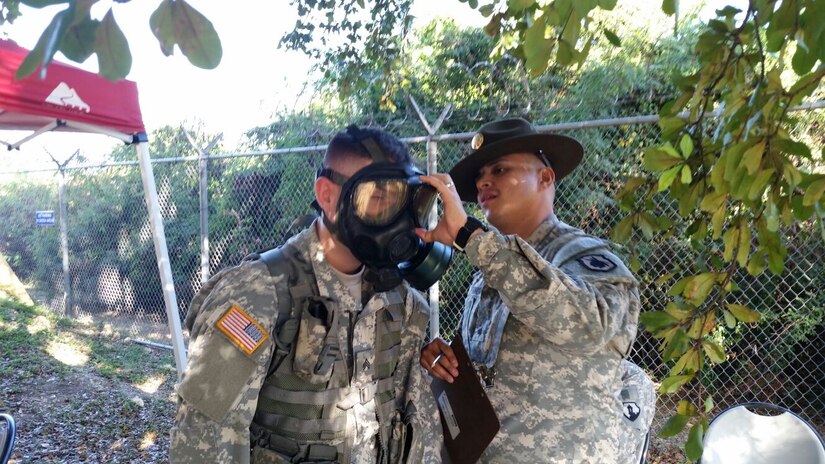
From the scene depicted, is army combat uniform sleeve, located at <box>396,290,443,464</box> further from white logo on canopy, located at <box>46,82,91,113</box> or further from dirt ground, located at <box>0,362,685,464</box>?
dirt ground, located at <box>0,362,685,464</box>

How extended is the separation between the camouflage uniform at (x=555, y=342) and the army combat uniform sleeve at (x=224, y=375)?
62 cm

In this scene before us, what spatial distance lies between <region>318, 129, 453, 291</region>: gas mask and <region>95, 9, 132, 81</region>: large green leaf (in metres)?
0.90

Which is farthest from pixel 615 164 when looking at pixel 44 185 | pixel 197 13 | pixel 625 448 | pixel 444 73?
pixel 44 185

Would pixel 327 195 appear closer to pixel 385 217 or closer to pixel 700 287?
pixel 385 217

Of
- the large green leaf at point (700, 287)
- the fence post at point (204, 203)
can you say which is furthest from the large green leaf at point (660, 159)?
the fence post at point (204, 203)

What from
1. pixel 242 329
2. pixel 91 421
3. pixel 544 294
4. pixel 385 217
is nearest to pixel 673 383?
pixel 544 294

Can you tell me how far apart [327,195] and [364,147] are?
18cm

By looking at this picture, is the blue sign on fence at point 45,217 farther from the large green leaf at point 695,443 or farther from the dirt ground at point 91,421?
the large green leaf at point 695,443

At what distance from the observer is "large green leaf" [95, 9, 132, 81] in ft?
2.22

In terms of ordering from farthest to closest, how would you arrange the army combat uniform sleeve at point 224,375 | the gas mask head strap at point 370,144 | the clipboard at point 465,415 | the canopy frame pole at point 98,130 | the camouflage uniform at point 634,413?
the canopy frame pole at point 98,130, the camouflage uniform at point 634,413, the clipboard at point 465,415, the gas mask head strap at point 370,144, the army combat uniform sleeve at point 224,375

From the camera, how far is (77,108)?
3455mm

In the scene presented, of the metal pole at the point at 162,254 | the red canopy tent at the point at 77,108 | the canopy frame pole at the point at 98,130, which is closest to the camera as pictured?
the red canopy tent at the point at 77,108

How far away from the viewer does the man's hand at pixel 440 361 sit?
71.8 inches

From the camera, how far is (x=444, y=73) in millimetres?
6203
